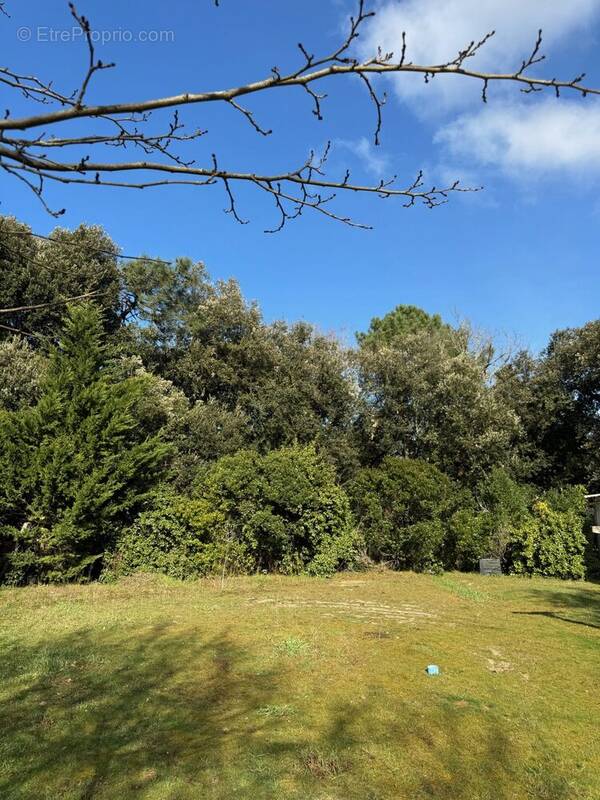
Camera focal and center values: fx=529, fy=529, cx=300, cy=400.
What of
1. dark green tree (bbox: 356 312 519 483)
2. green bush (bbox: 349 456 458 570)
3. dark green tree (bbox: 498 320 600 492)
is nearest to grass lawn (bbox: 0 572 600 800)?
green bush (bbox: 349 456 458 570)

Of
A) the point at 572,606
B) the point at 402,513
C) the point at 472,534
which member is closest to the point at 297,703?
the point at 572,606

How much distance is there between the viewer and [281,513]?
38.0 ft

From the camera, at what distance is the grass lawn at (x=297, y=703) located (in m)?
2.97

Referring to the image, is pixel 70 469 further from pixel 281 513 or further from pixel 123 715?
pixel 123 715

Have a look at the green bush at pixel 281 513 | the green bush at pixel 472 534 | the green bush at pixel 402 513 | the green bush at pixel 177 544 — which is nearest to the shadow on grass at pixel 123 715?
the green bush at pixel 177 544

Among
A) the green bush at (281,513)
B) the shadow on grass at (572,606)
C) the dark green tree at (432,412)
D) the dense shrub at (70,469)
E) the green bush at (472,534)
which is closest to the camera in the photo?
the shadow on grass at (572,606)

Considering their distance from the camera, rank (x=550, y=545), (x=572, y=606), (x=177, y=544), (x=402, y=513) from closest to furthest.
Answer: (x=572, y=606) → (x=177, y=544) → (x=550, y=545) → (x=402, y=513)

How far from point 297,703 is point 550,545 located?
32.5ft

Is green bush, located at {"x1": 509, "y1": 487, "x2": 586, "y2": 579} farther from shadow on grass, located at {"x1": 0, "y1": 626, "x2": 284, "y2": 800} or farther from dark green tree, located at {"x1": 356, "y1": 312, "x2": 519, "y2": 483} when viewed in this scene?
shadow on grass, located at {"x1": 0, "y1": 626, "x2": 284, "y2": 800}

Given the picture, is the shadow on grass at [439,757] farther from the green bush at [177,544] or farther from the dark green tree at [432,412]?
the dark green tree at [432,412]

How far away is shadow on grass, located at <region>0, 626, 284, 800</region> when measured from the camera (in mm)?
3002

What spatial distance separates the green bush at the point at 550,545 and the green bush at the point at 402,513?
1783 millimetres

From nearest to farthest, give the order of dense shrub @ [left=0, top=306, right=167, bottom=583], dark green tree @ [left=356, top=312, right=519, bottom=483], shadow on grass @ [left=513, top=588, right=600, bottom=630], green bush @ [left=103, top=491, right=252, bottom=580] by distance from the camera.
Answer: shadow on grass @ [left=513, top=588, right=600, bottom=630] → dense shrub @ [left=0, top=306, right=167, bottom=583] → green bush @ [left=103, top=491, right=252, bottom=580] → dark green tree @ [left=356, top=312, right=519, bottom=483]

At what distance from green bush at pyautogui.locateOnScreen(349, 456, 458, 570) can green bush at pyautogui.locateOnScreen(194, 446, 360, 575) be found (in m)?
0.73
